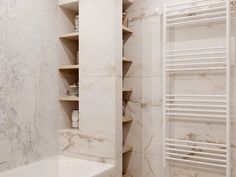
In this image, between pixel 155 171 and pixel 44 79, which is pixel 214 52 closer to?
pixel 155 171

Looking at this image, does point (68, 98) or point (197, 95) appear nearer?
point (197, 95)

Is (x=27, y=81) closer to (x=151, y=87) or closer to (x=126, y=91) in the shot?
(x=126, y=91)

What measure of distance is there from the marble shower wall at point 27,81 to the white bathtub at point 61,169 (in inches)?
2.1

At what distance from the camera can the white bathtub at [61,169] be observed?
180 centimetres

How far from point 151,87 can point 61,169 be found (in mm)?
1032

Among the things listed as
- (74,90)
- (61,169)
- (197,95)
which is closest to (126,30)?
(74,90)

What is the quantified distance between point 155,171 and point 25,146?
1.10 meters

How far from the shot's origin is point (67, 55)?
235cm

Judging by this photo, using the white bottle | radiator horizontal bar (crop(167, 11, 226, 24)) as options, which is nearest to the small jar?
the white bottle

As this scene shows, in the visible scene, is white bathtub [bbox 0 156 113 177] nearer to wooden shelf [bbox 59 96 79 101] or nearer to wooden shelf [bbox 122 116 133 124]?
wooden shelf [bbox 122 116 133 124]

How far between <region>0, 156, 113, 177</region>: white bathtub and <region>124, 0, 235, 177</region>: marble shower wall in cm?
43

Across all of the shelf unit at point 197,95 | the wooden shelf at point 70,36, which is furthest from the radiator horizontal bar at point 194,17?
the wooden shelf at point 70,36

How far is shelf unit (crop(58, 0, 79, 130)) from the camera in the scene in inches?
87.3

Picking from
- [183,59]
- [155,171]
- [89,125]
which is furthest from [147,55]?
[155,171]
